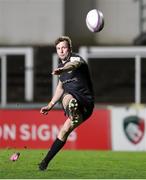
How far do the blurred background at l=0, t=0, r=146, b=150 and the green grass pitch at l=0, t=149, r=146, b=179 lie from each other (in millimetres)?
14012

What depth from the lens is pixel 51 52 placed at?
2814 centimetres

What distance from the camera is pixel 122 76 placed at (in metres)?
28.0

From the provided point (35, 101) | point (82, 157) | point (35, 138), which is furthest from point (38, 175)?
point (35, 101)

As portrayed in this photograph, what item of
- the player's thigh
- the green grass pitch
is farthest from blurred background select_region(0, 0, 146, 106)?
the player's thigh

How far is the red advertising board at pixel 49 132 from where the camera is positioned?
728 inches

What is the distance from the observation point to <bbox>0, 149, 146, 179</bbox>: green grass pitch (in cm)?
1006

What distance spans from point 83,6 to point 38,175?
1892cm

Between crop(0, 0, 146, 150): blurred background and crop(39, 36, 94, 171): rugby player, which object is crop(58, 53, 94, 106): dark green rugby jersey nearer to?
crop(39, 36, 94, 171): rugby player

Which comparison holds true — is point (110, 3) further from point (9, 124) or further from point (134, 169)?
point (134, 169)

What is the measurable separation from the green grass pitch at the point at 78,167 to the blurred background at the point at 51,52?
14.0 meters

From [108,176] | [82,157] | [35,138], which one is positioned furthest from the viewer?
[35,138]

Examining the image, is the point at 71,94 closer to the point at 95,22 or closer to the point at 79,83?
the point at 79,83

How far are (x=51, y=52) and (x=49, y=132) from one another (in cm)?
978

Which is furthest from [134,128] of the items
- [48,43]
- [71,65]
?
[48,43]
